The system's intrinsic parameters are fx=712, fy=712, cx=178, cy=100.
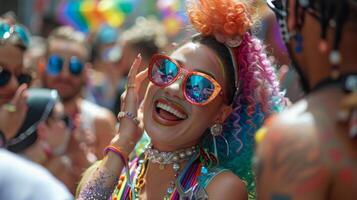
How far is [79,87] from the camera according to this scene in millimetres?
5469

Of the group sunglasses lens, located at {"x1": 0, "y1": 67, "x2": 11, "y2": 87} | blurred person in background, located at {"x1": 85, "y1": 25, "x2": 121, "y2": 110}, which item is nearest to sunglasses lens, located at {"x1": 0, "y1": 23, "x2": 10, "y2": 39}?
sunglasses lens, located at {"x1": 0, "y1": 67, "x2": 11, "y2": 87}

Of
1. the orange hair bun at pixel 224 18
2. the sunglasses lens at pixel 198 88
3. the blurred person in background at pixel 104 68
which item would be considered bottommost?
the blurred person in background at pixel 104 68

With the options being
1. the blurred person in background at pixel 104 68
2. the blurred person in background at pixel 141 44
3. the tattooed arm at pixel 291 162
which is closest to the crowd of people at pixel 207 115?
the tattooed arm at pixel 291 162

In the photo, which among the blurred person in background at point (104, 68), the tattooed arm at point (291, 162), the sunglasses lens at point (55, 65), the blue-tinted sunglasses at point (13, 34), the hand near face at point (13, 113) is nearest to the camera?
the tattooed arm at point (291, 162)

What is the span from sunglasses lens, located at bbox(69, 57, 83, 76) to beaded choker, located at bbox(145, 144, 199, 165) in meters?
2.53

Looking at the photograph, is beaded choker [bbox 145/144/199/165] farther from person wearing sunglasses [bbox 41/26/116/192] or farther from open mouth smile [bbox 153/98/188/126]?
person wearing sunglasses [bbox 41/26/116/192]

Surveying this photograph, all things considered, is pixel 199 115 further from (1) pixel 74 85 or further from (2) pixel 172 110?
(1) pixel 74 85

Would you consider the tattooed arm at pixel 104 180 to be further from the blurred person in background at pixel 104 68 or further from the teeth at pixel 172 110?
the blurred person in background at pixel 104 68

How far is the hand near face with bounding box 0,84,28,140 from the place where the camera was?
3992mm

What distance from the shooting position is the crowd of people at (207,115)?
1.71 m

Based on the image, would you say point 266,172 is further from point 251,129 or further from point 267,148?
point 251,129

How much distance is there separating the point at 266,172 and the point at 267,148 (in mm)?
62

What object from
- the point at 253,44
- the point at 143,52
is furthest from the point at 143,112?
the point at 143,52

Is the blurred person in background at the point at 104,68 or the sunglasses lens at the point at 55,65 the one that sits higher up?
the sunglasses lens at the point at 55,65
